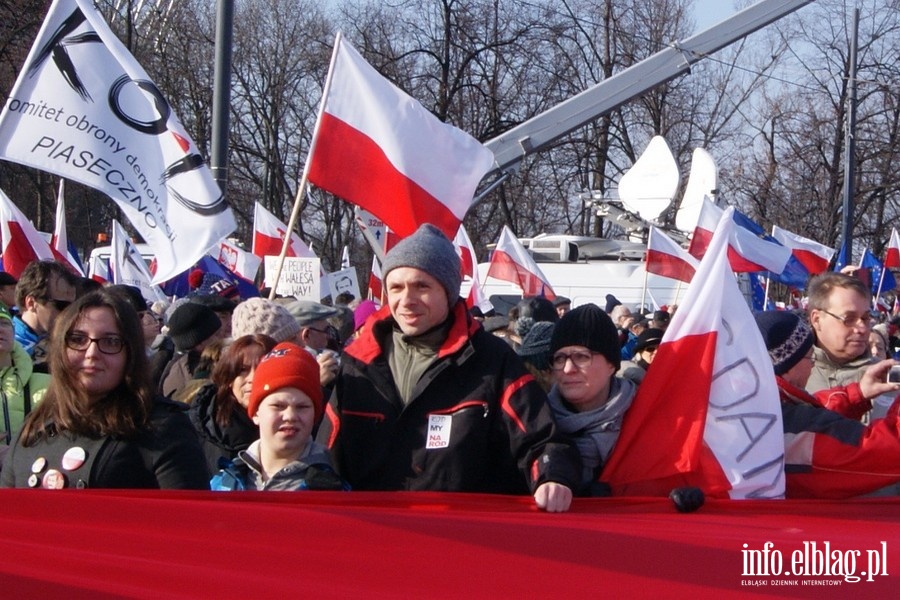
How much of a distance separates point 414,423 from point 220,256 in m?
12.0

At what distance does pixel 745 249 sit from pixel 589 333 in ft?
29.5

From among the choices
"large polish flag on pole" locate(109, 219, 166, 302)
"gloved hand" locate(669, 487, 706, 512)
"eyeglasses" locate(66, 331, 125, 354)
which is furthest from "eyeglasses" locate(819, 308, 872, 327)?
"large polish flag on pole" locate(109, 219, 166, 302)

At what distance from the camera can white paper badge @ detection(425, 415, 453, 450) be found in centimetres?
338

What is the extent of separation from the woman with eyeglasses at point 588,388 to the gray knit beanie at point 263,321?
168cm

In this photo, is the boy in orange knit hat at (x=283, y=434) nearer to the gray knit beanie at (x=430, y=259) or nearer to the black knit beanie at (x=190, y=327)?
the gray knit beanie at (x=430, y=259)

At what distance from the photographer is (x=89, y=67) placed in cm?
633

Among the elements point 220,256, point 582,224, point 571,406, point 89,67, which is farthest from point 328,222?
point 571,406

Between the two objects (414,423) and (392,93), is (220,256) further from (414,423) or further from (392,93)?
(414,423)

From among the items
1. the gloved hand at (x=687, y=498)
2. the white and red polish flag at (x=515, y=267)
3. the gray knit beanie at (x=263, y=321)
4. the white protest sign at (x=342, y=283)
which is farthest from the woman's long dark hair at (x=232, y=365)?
the white and red polish flag at (x=515, y=267)

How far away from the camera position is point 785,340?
407 centimetres

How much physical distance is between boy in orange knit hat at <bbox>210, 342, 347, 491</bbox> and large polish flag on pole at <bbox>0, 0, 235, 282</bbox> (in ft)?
8.93

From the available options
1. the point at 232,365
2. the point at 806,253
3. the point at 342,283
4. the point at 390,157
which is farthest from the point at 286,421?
the point at 806,253

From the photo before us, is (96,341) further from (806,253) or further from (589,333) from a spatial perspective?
(806,253)

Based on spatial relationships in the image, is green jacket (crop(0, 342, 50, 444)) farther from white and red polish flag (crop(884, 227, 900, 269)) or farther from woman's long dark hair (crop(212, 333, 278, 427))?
white and red polish flag (crop(884, 227, 900, 269))
